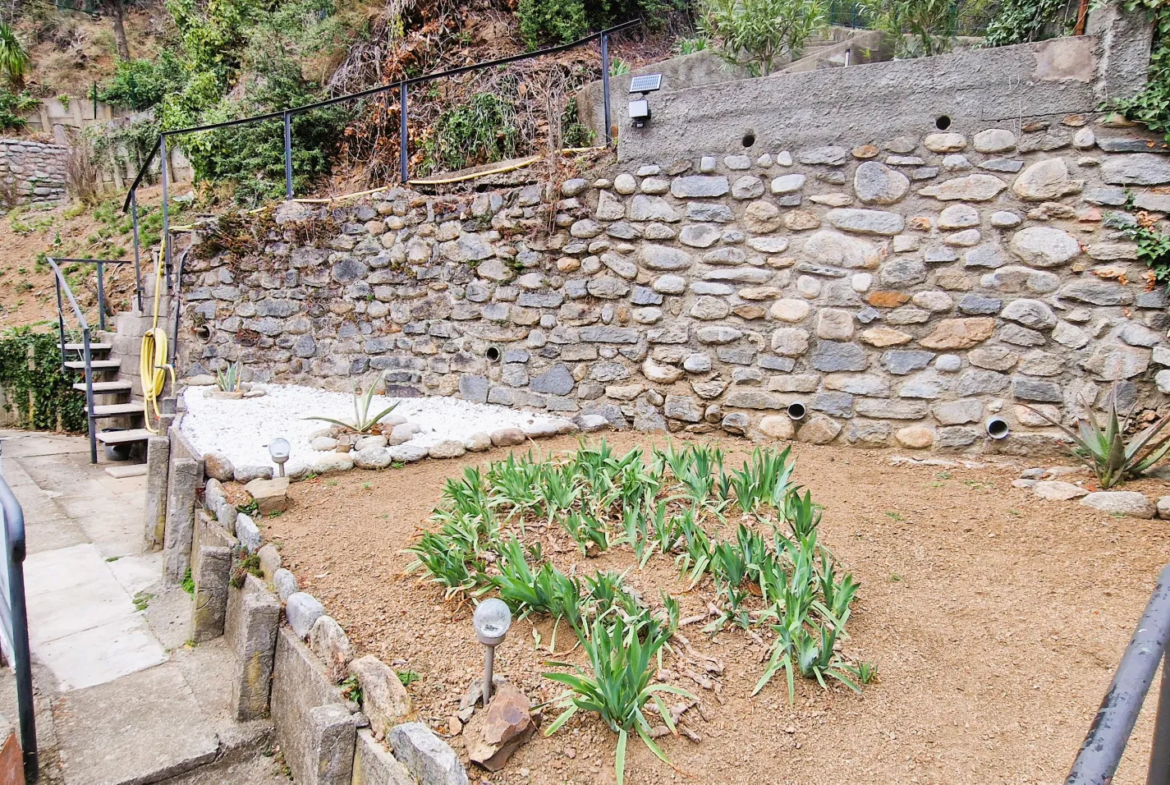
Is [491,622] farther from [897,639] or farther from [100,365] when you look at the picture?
[100,365]

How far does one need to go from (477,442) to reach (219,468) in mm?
1423

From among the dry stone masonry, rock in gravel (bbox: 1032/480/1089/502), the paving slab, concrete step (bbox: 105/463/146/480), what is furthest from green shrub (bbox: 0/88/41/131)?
rock in gravel (bbox: 1032/480/1089/502)

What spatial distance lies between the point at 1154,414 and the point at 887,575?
197 cm

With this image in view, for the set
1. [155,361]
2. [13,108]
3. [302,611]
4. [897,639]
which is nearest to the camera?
[897,639]

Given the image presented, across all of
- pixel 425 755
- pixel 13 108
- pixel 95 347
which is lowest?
pixel 425 755

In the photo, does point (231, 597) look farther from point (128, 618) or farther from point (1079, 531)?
point (1079, 531)

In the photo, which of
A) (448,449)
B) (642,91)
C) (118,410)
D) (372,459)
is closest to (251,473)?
(372,459)

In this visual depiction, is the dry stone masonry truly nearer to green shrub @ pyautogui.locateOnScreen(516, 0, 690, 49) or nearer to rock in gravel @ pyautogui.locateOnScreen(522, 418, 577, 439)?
rock in gravel @ pyautogui.locateOnScreen(522, 418, 577, 439)

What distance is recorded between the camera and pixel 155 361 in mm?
6035

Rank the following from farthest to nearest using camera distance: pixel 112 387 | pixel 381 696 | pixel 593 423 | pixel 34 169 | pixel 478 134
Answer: pixel 34 169 < pixel 112 387 < pixel 478 134 < pixel 593 423 < pixel 381 696

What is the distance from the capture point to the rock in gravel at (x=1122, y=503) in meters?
2.74

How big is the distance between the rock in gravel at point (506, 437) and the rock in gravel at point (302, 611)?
177 centimetres

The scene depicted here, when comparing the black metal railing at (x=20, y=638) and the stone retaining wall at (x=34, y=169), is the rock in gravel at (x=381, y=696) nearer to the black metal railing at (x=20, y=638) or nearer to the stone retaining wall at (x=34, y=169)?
the black metal railing at (x=20, y=638)

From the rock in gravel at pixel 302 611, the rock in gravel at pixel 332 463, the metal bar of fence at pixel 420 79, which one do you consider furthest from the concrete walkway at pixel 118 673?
the metal bar of fence at pixel 420 79
